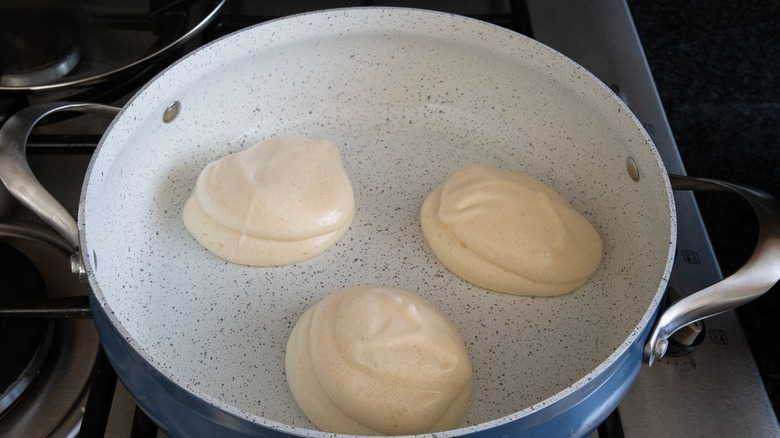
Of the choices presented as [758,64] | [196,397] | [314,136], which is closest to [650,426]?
[196,397]

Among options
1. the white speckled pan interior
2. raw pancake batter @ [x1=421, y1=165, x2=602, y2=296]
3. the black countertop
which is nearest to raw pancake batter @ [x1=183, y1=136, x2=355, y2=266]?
the white speckled pan interior

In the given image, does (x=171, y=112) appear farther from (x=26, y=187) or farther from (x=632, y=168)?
(x=632, y=168)

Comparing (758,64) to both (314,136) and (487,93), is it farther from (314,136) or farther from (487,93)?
(314,136)

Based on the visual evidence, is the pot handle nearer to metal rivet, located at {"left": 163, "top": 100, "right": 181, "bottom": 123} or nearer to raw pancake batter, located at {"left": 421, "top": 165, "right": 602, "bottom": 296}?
raw pancake batter, located at {"left": 421, "top": 165, "right": 602, "bottom": 296}

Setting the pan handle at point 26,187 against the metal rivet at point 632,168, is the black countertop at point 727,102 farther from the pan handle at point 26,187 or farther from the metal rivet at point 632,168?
the pan handle at point 26,187

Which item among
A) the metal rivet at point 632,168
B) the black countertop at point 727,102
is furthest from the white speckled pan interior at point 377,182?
the black countertop at point 727,102
